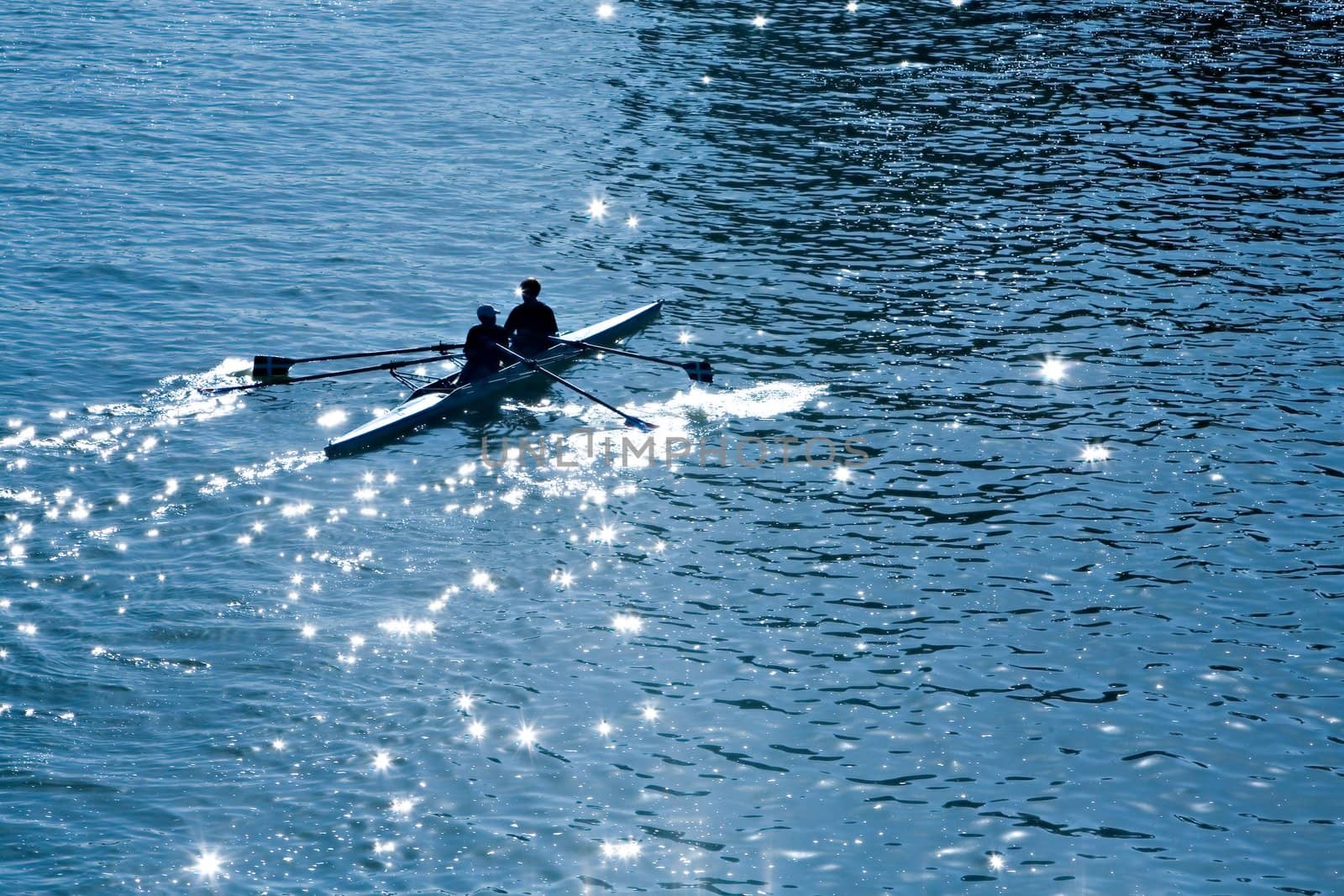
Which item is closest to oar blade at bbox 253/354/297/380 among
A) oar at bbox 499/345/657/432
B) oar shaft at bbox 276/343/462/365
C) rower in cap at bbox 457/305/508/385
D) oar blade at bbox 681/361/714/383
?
oar shaft at bbox 276/343/462/365

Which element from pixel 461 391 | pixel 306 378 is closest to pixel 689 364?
pixel 461 391

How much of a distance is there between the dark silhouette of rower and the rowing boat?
11.3 inches

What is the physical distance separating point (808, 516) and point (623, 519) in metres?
3.10

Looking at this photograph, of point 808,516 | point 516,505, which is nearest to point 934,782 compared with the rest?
point 808,516

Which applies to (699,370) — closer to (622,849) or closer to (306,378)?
(306,378)

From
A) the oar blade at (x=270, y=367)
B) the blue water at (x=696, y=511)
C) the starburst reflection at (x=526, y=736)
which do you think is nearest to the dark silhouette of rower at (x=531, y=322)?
the blue water at (x=696, y=511)

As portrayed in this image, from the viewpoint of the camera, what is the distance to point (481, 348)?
27031 mm

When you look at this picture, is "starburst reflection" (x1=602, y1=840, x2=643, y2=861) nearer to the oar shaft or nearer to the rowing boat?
the rowing boat

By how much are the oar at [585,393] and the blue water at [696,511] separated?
484 millimetres

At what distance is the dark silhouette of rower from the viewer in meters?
28.5

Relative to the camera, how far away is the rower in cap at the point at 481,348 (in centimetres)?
2692

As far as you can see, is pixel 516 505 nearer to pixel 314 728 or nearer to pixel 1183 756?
pixel 314 728

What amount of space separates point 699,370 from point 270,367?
840 cm

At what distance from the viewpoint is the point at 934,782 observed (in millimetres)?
16719
